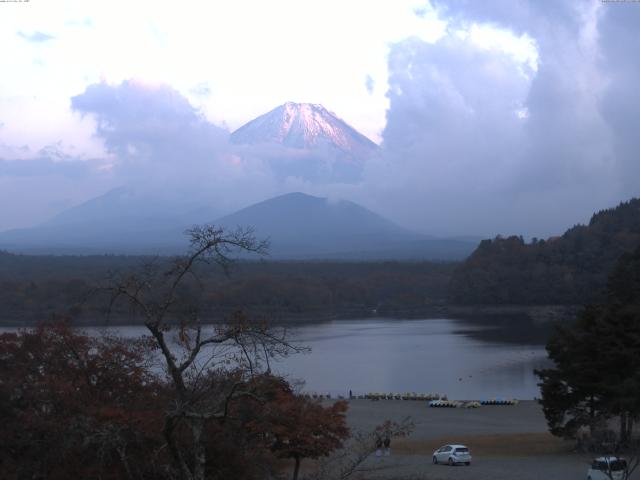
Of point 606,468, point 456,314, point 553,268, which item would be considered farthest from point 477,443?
point 553,268

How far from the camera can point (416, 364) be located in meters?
27.4

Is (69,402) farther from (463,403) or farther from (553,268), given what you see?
(553,268)

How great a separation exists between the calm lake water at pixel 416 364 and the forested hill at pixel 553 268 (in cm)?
1573

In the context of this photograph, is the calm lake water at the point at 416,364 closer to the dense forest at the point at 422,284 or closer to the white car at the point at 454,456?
the white car at the point at 454,456

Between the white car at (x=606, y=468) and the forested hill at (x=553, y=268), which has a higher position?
the forested hill at (x=553, y=268)

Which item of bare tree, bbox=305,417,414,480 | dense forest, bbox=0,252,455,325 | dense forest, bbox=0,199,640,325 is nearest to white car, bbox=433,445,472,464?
bare tree, bbox=305,417,414,480

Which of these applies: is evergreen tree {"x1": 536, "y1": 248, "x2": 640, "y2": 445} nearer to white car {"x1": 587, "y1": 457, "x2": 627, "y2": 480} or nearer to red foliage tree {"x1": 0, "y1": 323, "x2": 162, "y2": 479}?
white car {"x1": 587, "y1": 457, "x2": 627, "y2": 480}

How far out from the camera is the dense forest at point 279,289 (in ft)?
150

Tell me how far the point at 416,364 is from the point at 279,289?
26403mm

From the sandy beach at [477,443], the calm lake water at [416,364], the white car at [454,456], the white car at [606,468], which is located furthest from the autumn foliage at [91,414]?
the calm lake water at [416,364]

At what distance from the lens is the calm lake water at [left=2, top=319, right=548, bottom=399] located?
73.6 ft

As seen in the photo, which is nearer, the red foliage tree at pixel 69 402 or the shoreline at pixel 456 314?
the red foliage tree at pixel 69 402

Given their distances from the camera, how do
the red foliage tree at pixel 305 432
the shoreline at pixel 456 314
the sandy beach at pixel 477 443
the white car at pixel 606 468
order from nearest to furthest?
the white car at pixel 606 468, the red foliage tree at pixel 305 432, the sandy beach at pixel 477 443, the shoreline at pixel 456 314

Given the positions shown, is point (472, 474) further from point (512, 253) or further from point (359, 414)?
point (512, 253)
